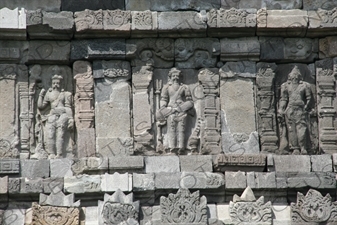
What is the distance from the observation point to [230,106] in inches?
776

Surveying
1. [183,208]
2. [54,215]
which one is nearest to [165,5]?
[183,208]

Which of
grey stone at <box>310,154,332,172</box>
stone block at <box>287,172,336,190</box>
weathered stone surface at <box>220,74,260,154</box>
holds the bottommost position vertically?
stone block at <box>287,172,336,190</box>

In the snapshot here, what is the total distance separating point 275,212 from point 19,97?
11.0 ft

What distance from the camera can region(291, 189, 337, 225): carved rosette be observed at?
754 inches

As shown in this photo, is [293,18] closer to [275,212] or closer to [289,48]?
[289,48]

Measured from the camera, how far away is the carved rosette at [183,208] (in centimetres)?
1903

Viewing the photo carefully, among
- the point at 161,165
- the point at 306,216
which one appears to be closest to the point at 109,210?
the point at 161,165

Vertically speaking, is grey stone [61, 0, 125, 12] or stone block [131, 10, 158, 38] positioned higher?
grey stone [61, 0, 125, 12]

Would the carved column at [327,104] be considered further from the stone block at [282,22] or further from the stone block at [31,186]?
the stone block at [31,186]

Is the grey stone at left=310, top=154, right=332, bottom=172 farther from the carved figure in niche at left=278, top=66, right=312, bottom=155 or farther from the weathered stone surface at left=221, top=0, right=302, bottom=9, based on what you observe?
the weathered stone surface at left=221, top=0, right=302, bottom=9

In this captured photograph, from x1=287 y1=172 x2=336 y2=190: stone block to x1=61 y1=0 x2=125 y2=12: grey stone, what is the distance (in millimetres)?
2964

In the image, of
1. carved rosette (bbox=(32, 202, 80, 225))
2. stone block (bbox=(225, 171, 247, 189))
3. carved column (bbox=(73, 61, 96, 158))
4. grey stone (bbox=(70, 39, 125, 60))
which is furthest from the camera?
grey stone (bbox=(70, 39, 125, 60))

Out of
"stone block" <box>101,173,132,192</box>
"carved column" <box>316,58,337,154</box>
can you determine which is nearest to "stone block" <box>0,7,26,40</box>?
"stone block" <box>101,173,132,192</box>

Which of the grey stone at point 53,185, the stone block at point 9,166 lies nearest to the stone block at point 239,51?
the grey stone at point 53,185
